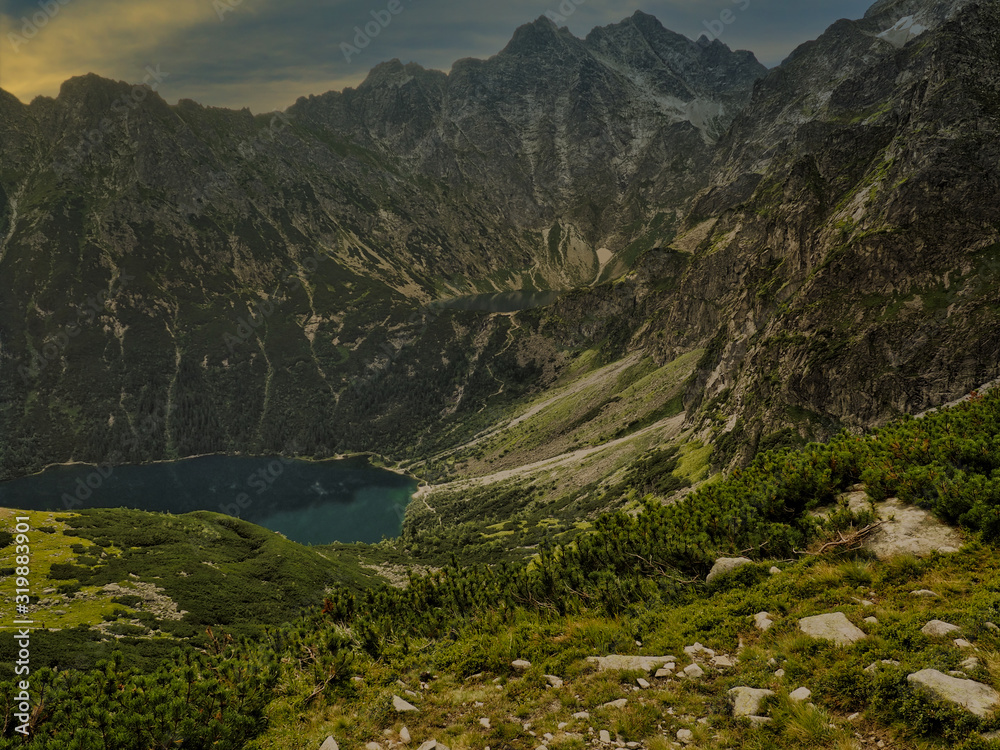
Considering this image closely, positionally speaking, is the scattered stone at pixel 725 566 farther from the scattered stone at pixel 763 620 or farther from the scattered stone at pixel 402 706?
the scattered stone at pixel 402 706

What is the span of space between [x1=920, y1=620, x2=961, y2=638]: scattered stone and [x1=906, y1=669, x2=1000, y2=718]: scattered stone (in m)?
1.69

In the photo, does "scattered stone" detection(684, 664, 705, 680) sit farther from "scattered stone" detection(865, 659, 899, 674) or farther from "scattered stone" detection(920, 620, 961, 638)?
"scattered stone" detection(920, 620, 961, 638)

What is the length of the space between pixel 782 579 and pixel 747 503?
607 centimetres

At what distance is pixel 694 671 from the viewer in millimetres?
12766

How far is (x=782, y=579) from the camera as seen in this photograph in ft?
51.1

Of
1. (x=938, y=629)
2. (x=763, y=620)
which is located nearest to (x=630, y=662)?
(x=763, y=620)

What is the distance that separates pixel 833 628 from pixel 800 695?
2635 mm

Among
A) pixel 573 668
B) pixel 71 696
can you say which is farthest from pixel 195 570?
pixel 573 668

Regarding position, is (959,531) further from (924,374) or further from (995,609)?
(924,374)

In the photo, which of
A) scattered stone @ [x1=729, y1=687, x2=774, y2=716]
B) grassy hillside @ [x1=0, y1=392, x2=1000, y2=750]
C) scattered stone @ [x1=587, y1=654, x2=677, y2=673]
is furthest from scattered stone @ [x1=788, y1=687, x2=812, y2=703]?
scattered stone @ [x1=587, y1=654, x2=677, y2=673]

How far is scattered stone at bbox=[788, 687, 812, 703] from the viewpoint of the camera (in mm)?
10289

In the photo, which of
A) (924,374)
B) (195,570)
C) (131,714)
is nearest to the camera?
(131,714)

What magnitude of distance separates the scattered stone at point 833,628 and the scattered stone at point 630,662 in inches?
142

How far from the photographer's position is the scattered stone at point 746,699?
35.0 ft
